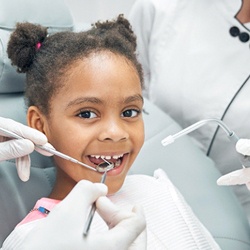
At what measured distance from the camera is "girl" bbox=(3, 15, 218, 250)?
106cm

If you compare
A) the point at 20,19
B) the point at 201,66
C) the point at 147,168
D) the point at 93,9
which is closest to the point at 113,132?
the point at 147,168

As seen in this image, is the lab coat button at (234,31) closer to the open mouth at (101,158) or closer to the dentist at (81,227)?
the open mouth at (101,158)

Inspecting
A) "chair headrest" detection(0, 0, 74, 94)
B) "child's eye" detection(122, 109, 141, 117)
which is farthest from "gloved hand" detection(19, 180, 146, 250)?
"chair headrest" detection(0, 0, 74, 94)

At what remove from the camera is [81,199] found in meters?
0.82

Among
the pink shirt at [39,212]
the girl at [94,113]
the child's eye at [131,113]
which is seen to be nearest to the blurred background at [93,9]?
the girl at [94,113]

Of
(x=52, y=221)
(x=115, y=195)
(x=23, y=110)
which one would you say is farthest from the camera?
(x=23, y=110)

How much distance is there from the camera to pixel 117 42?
3.81 feet

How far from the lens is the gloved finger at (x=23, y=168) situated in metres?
1.08

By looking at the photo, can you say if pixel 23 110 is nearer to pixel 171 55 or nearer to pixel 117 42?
pixel 117 42

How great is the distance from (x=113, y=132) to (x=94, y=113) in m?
0.07

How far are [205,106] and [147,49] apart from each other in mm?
339

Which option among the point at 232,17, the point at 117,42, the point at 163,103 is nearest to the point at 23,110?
the point at 117,42

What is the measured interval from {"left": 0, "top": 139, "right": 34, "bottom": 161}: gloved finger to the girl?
8 centimetres

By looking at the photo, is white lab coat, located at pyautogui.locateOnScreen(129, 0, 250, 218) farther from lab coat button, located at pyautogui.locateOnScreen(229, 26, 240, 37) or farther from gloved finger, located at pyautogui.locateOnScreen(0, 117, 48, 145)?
gloved finger, located at pyautogui.locateOnScreen(0, 117, 48, 145)
